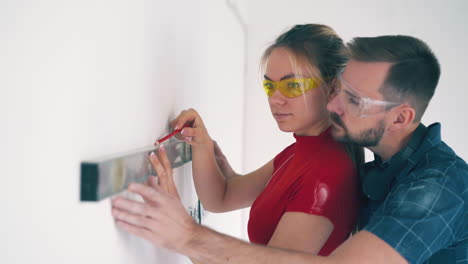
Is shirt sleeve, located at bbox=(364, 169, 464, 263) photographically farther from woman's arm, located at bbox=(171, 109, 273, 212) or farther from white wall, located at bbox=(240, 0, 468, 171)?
white wall, located at bbox=(240, 0, 468, 171)

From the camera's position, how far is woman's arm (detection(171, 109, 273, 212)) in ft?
4.75

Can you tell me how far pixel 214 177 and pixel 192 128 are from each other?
0.29 m

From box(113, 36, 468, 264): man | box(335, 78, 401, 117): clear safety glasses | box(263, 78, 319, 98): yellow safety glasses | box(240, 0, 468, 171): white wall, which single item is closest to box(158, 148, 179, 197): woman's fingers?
box(113, 36, 468, 264): man

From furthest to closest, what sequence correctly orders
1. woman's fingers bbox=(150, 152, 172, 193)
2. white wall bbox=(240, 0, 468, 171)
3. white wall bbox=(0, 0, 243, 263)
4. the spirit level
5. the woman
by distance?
white wall bbox=(240, 0, 468, 171)
the woman
woman's fingers bbox=(150, 152, 172, 193)
the spirit level
white wall bbox=(0, 0, 243, 263)

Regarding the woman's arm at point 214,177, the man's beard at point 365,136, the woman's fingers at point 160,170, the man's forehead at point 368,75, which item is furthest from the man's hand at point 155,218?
the man's forehead at point 368,75

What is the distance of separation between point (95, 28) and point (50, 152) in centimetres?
26

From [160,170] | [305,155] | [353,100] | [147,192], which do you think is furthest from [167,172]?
[353,100]

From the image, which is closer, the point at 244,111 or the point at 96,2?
the point at 96,2

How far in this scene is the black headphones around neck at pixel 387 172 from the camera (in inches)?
50.7

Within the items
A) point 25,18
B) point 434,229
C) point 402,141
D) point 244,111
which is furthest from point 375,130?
point 244,111

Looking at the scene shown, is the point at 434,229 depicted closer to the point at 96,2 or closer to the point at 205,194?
the point at 205,194

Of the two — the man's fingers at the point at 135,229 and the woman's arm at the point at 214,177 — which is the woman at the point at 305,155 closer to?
the woman's arm at the point at 214,177

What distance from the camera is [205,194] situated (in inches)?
64.1

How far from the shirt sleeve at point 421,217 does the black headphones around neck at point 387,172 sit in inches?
6.7
